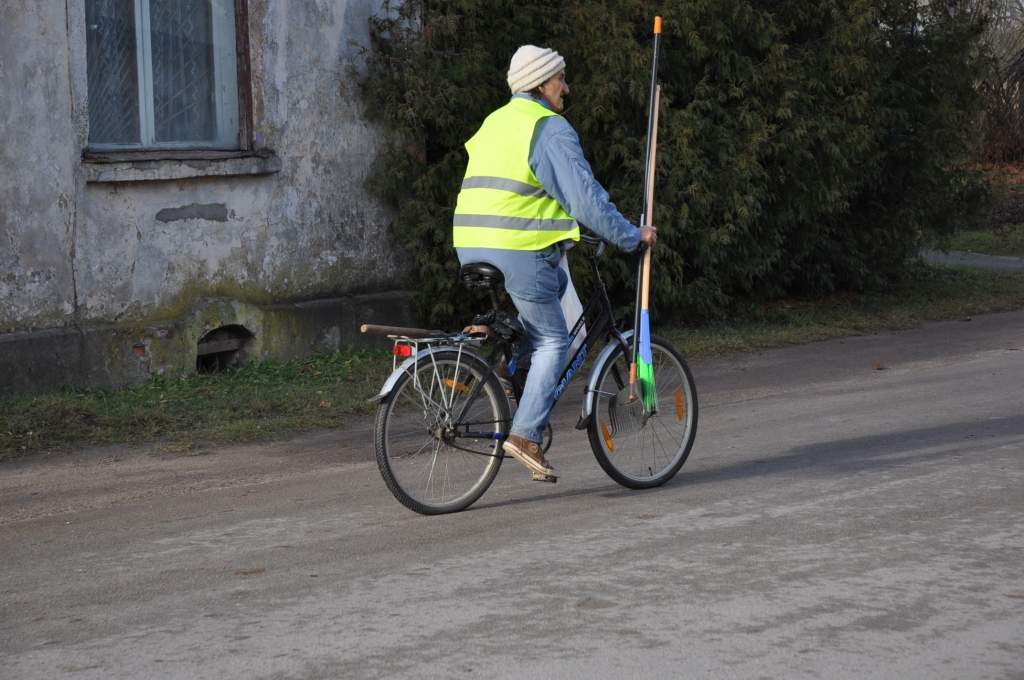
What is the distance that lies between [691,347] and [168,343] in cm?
417

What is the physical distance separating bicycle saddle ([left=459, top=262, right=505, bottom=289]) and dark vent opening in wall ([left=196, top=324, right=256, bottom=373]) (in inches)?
184

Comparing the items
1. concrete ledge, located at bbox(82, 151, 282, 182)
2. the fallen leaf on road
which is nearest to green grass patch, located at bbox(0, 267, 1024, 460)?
concrete ledge, located at bbox(82, 151, 282, 182)

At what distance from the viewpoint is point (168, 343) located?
10.6 metres

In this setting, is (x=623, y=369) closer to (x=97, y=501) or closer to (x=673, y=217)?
(x=97, y=501)

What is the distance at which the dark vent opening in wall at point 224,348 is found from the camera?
11.0 metres

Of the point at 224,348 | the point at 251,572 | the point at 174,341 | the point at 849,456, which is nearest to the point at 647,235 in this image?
the point at 849,456

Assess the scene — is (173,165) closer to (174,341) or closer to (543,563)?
(174,341)

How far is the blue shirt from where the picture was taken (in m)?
6.50

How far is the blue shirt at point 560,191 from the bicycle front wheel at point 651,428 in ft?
2.34

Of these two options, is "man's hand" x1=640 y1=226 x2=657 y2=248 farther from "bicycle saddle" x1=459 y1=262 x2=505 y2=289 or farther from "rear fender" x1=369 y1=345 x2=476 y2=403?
"rear fender" x1=369 y1=345 x2=476 y2=403

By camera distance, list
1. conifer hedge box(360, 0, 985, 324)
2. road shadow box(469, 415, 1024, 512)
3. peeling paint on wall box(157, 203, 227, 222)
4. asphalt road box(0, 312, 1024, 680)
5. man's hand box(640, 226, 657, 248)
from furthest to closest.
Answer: conifer hedge box(360, 0, 985, 324) → peeling paint on wall box(157, 203, 227, 222) → road shadow box(469, 415, 1024, 512) → man's hand box(640, 226, 657, 248) → asphalt road box(0, 312, 1024, 680)

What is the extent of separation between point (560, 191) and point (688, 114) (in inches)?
239

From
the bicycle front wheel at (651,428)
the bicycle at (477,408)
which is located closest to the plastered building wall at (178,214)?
the bicycle at (477,408)

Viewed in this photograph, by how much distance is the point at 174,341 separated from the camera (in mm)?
10617
